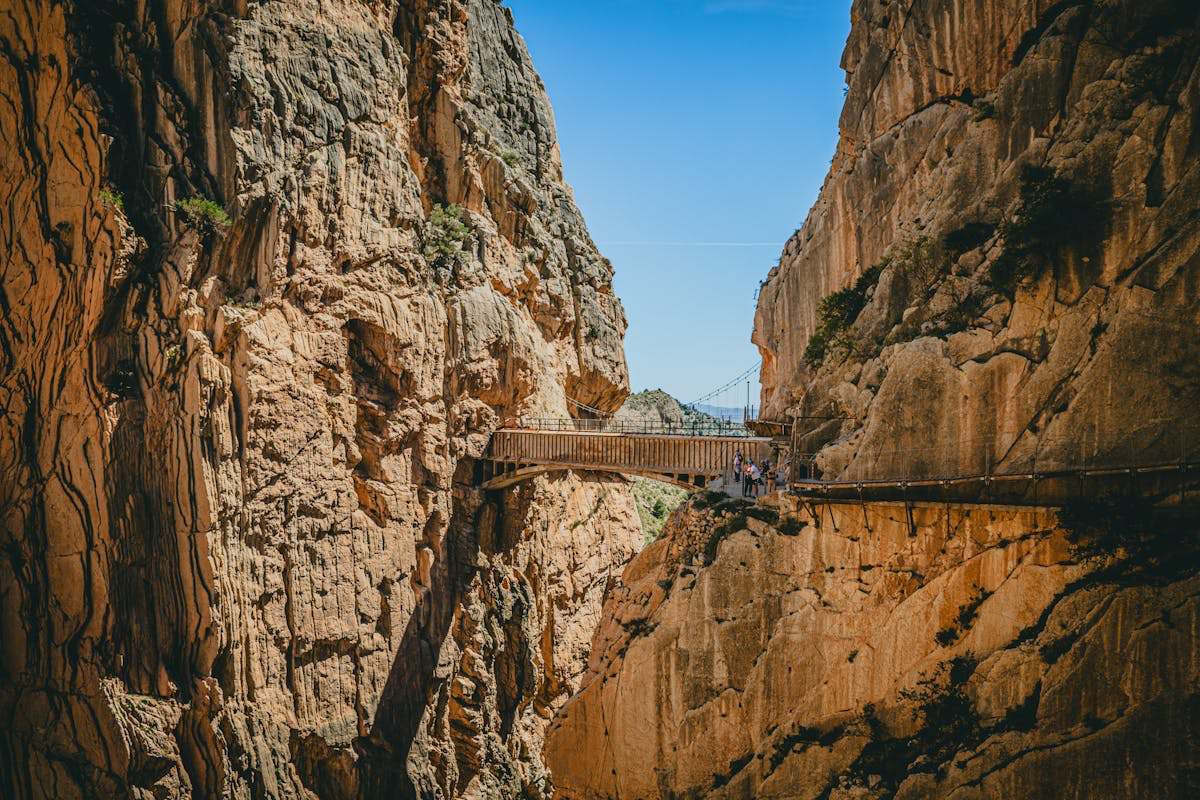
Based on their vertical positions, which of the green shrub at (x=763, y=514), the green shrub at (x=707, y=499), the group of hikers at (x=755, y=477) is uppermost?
the group of hikers at (x=755, y=477)

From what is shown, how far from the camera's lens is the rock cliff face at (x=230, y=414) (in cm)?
1984

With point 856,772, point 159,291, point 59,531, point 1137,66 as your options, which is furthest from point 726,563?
point 59,531

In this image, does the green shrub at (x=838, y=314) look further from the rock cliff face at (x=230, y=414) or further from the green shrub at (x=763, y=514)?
the rock cliff face at (x=230, y=414)

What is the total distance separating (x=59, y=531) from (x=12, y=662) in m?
3.73

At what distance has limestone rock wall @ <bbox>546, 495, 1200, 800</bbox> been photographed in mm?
9531

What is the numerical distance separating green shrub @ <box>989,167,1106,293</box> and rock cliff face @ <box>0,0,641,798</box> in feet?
58.5

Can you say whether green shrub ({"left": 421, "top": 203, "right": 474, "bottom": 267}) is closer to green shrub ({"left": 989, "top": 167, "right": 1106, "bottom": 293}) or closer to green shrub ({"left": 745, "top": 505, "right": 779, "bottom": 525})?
green shrub ({"left": 745, "top": 505, "right": 779, "bottom": 525})

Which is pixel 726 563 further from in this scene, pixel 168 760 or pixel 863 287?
pixel 168 760

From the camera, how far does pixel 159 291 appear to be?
20.3m

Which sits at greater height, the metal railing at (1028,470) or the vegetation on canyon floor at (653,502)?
the metal railing at (1028,470)

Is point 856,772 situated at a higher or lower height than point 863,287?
lower

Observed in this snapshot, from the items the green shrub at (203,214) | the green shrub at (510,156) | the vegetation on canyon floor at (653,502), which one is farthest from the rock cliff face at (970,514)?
the vegetation on canyon floor at (653,502)

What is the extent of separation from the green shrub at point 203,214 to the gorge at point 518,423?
3.8 inches

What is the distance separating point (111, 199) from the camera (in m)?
19.5
